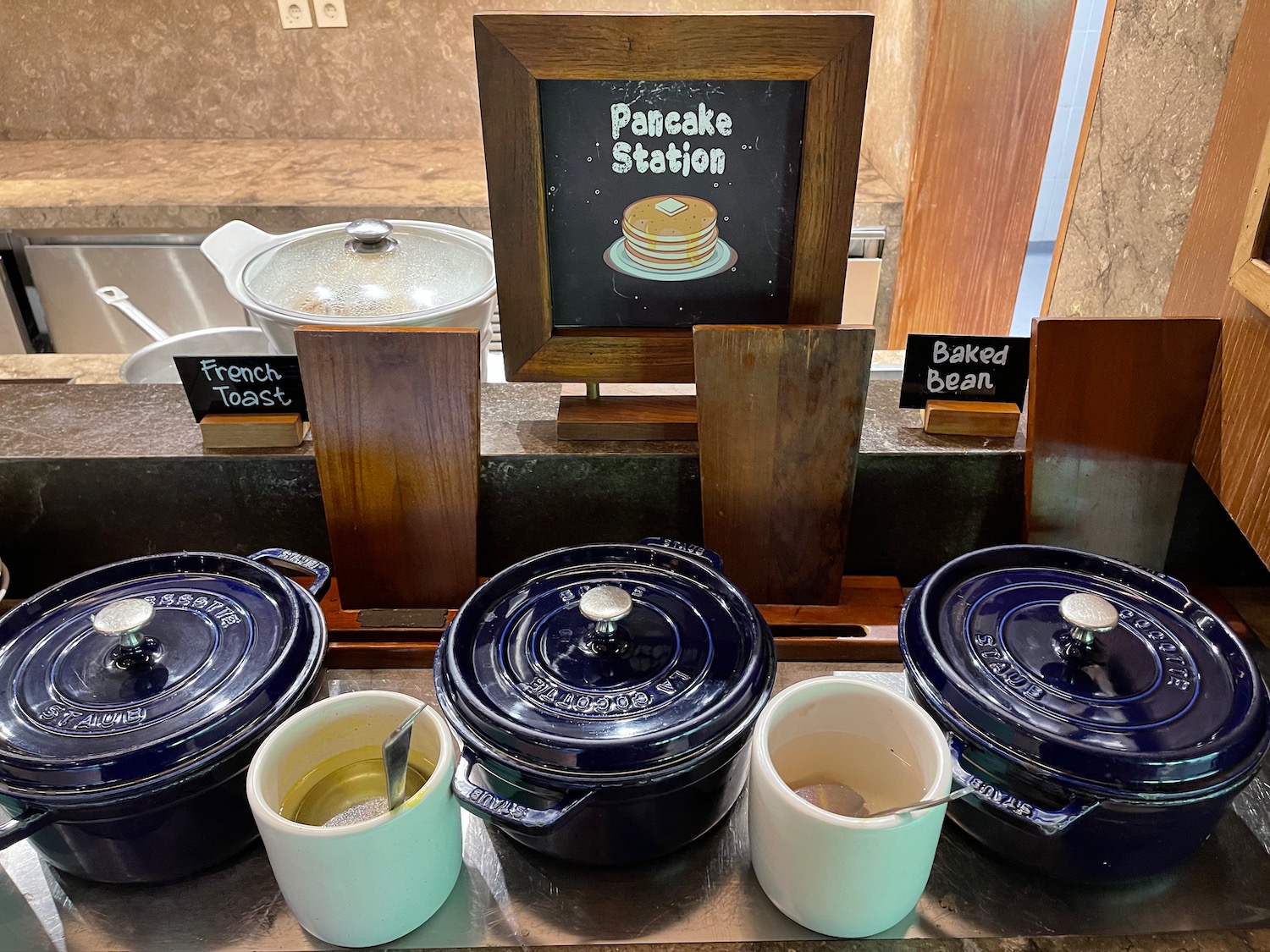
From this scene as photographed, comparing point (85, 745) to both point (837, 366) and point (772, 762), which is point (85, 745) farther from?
point (837, 366)

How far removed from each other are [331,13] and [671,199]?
8.65 ft

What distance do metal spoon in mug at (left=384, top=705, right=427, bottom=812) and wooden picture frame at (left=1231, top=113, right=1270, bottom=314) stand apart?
2.73 ft

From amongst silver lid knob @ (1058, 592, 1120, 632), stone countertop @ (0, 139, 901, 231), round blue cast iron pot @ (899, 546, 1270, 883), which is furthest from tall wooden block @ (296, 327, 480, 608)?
stone countertop @ (0, 139, 901, 231)

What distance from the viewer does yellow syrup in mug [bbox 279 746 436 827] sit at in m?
0.77

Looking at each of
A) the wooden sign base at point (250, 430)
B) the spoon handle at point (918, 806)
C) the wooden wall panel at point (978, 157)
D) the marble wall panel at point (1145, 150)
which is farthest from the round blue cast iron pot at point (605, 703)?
the wooden wall panel at point (978, 157)

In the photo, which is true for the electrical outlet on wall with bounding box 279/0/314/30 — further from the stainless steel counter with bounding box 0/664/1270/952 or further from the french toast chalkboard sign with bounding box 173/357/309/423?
the stainless steel counter with bounding box 0/664/1270/952

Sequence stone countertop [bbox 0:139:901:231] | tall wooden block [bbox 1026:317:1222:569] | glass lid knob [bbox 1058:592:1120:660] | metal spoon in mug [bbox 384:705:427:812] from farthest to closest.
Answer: stone countertop [bbox 0:139:901:231] → tall wooden block [bbox 1026:317:1222:569] → glass lid knob [bbox 1058:592:1120:660] → metal spoon in mug [bbox 384:705:427:812]

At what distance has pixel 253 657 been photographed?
81 centimetres

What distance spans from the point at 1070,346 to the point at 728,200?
39cm

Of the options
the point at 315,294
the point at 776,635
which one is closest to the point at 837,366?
the point at 776,635

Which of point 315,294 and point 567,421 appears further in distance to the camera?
point 315,294

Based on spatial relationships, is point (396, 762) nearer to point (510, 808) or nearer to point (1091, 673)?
point (510, 808)

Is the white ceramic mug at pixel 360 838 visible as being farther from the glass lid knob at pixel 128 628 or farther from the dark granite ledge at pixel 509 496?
the dark granite ledge at pixel 509 496

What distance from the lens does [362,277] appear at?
1281mm
